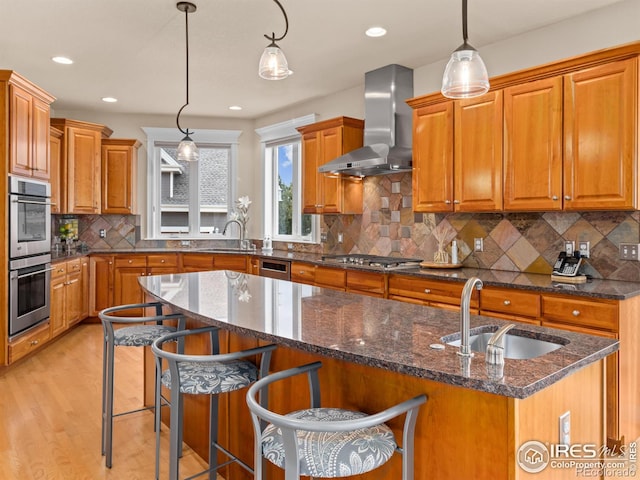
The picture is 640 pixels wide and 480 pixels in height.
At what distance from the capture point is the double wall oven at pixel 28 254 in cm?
391

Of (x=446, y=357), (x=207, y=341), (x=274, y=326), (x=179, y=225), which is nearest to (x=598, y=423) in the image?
(x=446, y=357)

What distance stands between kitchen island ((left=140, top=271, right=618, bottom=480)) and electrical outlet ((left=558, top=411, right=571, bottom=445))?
0.8 inches

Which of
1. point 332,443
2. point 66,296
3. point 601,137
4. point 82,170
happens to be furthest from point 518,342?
A: point 82,170

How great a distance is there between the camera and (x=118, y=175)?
20.7 feet

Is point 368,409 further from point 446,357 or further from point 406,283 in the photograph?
point 406,283

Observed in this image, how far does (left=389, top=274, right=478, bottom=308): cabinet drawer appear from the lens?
3433 mm

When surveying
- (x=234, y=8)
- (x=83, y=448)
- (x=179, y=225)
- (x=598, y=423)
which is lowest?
(x=83, y=448)

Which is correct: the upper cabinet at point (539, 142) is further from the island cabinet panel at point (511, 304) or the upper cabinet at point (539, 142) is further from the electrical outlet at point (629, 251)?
the island cabinet panel at point (511, 304)

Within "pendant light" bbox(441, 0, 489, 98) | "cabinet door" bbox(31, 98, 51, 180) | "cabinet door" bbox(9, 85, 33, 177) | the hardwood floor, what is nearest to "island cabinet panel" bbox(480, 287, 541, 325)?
"pendant light" bbox(441, 0, 489, 98)

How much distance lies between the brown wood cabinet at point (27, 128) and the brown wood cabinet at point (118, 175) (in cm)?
169

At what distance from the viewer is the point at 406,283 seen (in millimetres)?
3805

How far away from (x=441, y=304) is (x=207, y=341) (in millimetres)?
1806

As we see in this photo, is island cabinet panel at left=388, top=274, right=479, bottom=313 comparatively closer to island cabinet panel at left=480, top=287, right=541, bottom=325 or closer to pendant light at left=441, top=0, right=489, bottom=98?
island cabinet panel at left=480, top=287, right=541, bottom=325

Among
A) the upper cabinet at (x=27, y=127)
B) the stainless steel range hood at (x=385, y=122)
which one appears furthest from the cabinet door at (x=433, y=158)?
the upper cabinet at (x=27, y=127)
